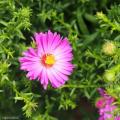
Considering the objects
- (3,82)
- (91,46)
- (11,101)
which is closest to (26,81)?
(3,82)

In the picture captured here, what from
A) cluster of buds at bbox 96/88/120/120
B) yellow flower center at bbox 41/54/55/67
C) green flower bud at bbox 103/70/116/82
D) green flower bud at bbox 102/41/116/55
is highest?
green flower bud at bbox 102/41/116/55

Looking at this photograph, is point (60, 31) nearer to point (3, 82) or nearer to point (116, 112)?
point (3, 82)

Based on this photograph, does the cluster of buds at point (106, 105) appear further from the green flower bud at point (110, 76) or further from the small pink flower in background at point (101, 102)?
the green flower bud at point (110, 76)

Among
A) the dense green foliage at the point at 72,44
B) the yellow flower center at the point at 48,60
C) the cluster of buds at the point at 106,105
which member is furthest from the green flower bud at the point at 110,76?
the yellow flower center at the point at 48,60

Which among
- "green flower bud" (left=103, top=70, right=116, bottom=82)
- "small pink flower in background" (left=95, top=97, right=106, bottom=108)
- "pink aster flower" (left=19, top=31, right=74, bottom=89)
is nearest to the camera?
"green flower bud" (left=103, top=70, right=116, bottom=82)

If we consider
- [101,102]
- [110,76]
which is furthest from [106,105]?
[110,76]

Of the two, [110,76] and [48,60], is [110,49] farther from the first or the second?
[48,60]

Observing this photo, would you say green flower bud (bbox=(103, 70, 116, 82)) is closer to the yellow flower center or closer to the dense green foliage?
the dense green foliage

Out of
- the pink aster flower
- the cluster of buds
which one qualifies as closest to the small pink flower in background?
the cluster of buds
